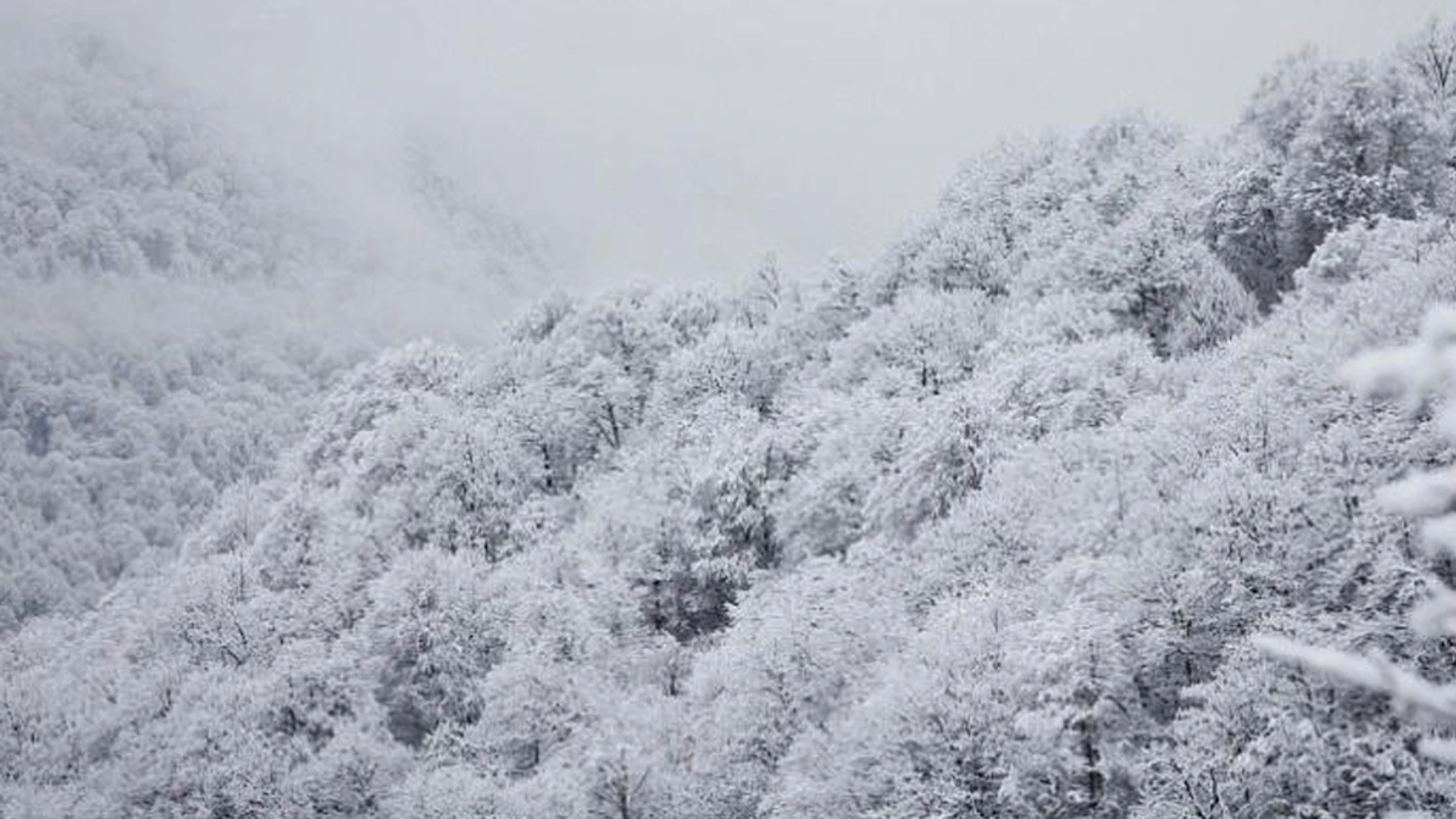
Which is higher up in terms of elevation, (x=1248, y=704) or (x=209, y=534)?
(x=1248, y=704)

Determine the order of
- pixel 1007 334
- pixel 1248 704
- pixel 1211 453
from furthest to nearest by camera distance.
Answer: pixel 1007 334 < pixel 1211 453 < pixel 1248 704

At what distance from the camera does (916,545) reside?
66375 millimetres

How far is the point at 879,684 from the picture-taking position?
177 feet

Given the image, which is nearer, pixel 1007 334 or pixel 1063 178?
pixel 1007 334

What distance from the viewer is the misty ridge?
43750 millimetres

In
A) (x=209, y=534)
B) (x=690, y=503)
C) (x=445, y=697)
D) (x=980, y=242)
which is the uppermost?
(x=980, y=242)

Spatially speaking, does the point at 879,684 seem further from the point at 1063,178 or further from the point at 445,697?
the point at 1063,178

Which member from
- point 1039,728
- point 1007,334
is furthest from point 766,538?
point 1039,728

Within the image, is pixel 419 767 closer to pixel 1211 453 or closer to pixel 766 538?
pixel 766 538

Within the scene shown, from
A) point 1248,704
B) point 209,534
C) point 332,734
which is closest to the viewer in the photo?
point 1248,704

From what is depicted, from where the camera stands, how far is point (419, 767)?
238ft

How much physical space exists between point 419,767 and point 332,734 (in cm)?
1077

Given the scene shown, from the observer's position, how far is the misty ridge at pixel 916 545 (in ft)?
144

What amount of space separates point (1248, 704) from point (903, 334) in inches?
2360
